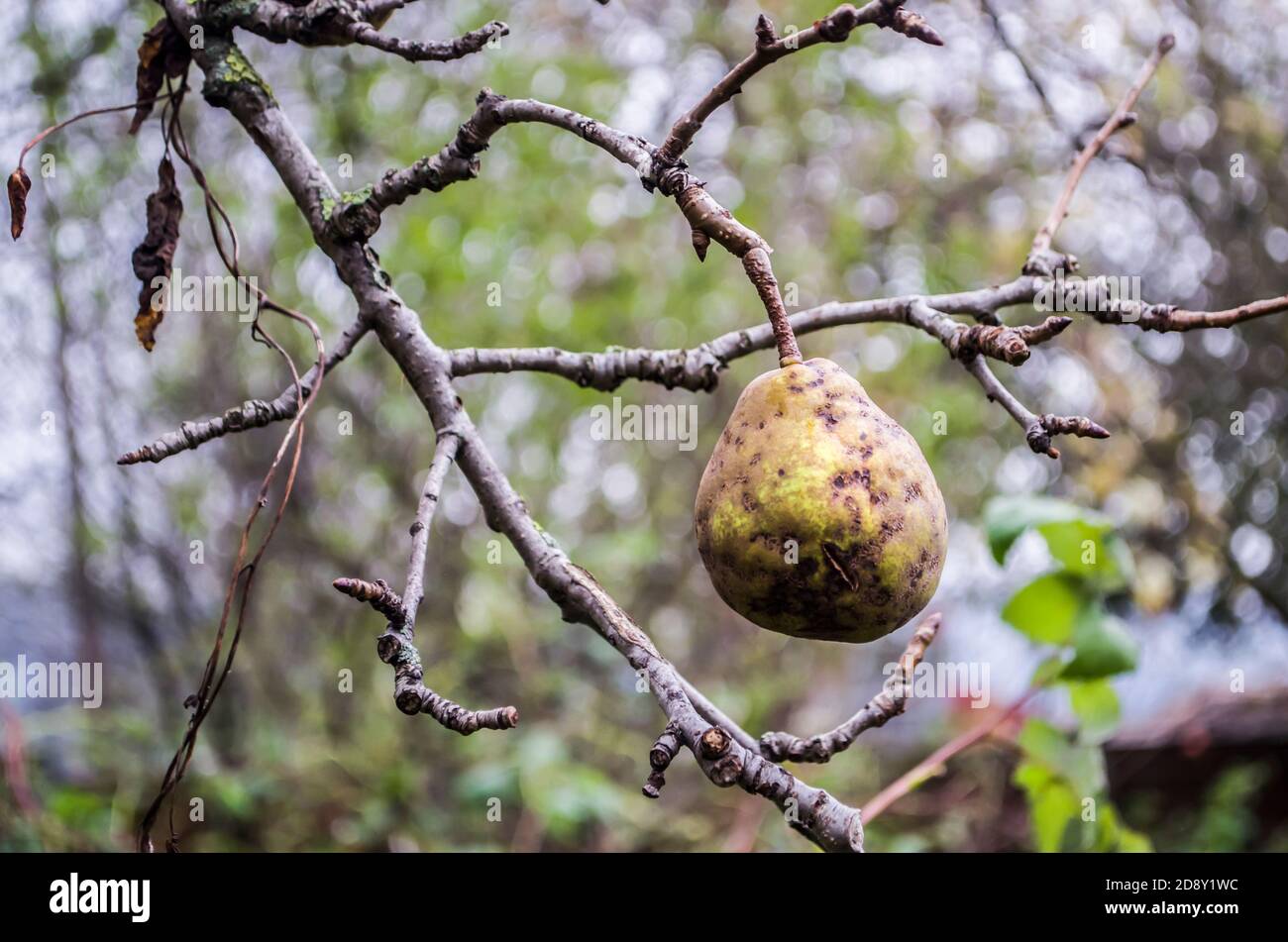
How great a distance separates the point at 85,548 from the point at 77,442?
0.42 meters

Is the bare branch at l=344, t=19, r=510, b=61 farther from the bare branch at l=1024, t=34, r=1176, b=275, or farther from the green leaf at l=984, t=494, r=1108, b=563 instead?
the green leaf at l=984, t=494, r=1108, b=563

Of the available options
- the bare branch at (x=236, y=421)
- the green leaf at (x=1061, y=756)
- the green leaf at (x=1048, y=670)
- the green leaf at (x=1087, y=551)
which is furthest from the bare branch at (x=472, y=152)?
the green leaf at (x=1061, y=756)

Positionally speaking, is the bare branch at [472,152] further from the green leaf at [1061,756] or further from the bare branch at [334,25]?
the green leaf at [1061,756]

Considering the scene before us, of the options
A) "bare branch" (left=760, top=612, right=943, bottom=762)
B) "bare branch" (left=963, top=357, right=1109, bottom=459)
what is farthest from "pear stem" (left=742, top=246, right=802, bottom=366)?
"bare branch" (left=760, top=612, right=943, bottom=762)

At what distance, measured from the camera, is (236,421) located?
1396 millimetres

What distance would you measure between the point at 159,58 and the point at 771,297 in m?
1.34

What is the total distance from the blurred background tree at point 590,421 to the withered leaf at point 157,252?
6.96ft

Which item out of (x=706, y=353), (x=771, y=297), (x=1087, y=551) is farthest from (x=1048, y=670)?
(x=771, y=297)

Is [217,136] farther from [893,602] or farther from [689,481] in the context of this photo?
[893,602]

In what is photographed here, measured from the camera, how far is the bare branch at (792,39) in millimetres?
1037

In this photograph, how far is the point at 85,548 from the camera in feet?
13.4
